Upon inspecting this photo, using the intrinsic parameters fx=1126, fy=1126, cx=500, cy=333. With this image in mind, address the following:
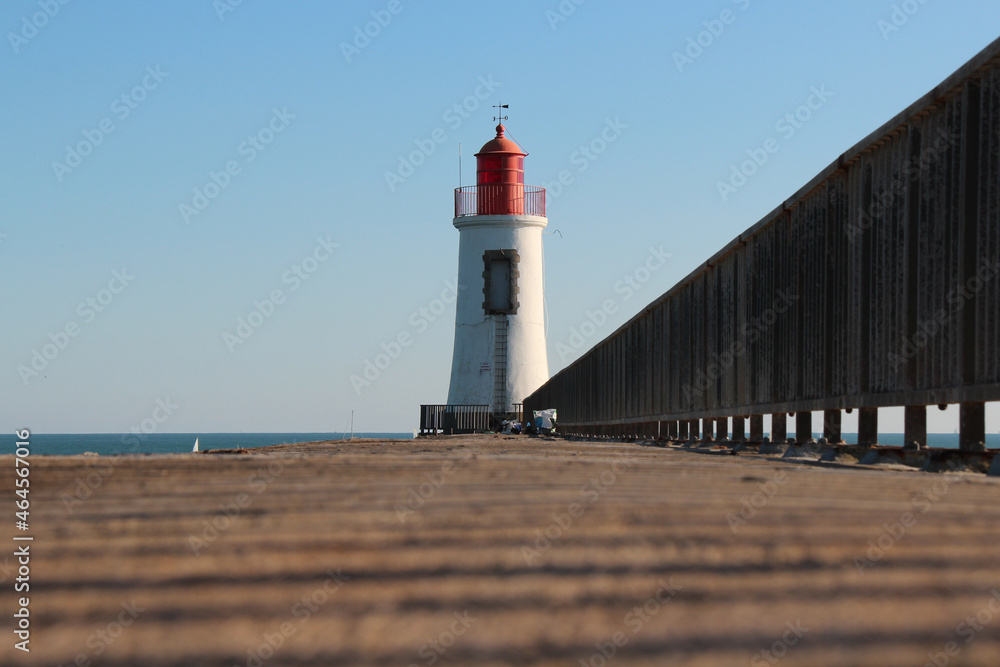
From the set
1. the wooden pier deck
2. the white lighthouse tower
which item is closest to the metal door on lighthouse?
the white lighthouse tower

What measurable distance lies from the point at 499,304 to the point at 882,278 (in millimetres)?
34721

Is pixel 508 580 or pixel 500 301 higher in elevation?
pixel 500 301

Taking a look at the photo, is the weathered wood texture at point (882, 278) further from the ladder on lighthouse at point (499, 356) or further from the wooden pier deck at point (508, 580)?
the ladder on lighthouse at point (499, 356)

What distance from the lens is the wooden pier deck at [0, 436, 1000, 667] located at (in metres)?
1.53

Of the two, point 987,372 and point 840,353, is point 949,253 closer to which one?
point 987,372

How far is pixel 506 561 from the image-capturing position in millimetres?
1830

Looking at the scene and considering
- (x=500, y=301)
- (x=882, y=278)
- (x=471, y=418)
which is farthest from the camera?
(x=500, y=301)

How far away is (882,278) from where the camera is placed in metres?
7.86

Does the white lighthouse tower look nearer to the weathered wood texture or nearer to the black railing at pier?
the black railing at pier

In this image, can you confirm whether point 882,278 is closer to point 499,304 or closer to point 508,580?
point 508,580

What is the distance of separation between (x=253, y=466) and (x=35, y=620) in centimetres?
146

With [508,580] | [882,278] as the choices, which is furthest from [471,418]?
[508,580]

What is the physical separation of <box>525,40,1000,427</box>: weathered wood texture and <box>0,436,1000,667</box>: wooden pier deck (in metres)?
4.26

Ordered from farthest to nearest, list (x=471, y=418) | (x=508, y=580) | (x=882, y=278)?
1. (x=471, y=418)
2. (x=882, y=278)
3. (x=508, y=580)
